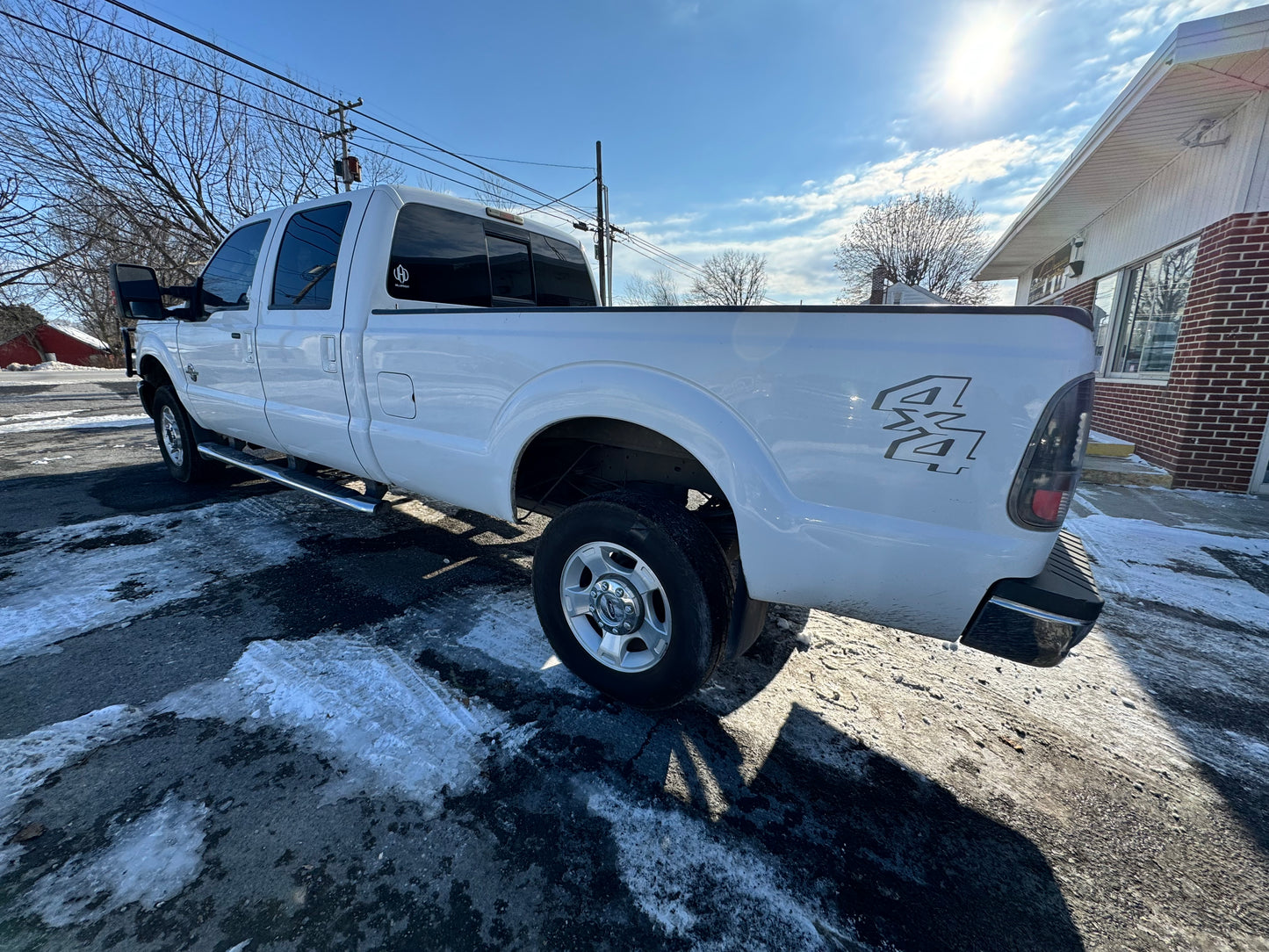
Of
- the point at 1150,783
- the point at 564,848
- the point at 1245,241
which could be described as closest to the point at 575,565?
the point at 564,848

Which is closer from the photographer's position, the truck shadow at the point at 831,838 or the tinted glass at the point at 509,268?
the truck shadow at the point at 831,838

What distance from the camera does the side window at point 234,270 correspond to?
3.82 metres

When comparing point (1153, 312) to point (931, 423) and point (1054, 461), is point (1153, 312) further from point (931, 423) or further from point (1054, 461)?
point (931, 423)

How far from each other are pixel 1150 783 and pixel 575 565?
231 cm

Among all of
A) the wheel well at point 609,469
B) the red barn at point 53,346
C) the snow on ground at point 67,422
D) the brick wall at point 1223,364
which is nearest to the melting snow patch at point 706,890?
the wheel well at point 609,469

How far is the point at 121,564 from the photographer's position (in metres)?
3.46

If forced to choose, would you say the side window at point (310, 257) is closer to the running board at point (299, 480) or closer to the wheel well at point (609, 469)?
the running board at point (299, 480)

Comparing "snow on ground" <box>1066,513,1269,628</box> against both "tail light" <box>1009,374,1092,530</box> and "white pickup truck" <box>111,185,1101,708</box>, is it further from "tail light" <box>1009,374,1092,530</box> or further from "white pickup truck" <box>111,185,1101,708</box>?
Result: "tail light" <box>1009,374,1092,530</box>

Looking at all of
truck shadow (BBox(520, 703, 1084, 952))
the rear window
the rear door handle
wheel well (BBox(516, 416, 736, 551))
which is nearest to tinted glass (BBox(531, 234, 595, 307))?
the rear window

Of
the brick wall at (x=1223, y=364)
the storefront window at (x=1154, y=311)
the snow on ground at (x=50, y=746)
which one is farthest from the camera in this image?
the storefront window at (x=1154, y=311)

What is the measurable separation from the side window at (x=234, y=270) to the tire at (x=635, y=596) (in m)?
3.33

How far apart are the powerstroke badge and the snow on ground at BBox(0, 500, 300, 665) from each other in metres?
3.81

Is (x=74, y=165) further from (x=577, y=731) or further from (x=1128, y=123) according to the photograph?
(x=1128, y=123)

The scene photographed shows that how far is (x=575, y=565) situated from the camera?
230 centimetres
